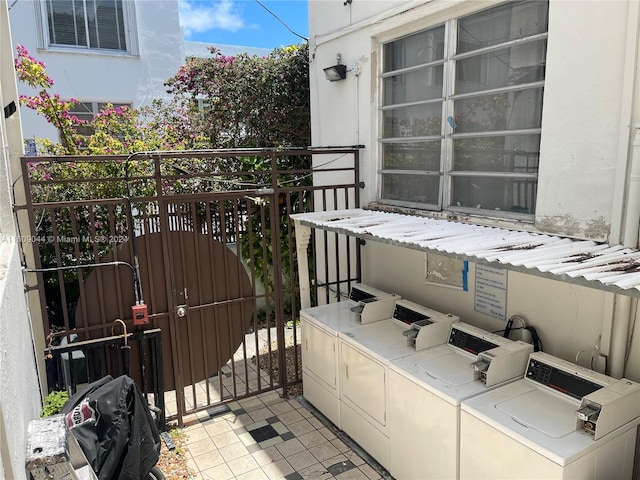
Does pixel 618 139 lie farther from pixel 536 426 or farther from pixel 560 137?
pixel 536 426

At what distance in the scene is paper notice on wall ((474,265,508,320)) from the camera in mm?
4152

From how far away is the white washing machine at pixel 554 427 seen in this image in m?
2.74

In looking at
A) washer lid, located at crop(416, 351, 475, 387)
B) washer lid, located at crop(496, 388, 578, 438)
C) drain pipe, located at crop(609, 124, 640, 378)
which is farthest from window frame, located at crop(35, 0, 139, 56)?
washer lid, located at crop(496, 388, 578, 438)

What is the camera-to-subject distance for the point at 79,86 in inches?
387

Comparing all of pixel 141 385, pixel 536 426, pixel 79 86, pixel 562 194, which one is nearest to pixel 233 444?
pixel 141 385

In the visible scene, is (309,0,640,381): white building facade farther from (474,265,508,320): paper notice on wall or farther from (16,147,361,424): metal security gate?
(16,147,361,424): metal security gate

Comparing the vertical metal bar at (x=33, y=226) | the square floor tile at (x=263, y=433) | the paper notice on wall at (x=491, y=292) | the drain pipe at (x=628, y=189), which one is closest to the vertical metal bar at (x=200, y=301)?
the square floor tile at (x=263, y=433)

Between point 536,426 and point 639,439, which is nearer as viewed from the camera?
point 536,426

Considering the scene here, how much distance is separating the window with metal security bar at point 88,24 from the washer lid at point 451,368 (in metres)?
9.90

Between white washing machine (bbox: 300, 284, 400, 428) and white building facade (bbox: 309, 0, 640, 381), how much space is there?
48 centimetres

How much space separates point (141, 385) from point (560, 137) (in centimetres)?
449

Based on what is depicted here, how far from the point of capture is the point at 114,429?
132 inches

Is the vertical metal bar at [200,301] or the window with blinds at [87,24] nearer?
the vertical metal bar at [200,301]

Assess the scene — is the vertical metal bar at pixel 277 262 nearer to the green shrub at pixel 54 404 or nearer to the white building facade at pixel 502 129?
the white building facade at pixel 502 129
